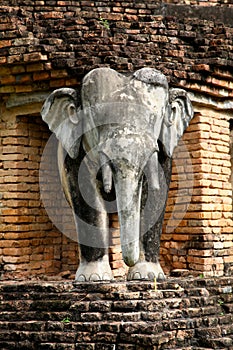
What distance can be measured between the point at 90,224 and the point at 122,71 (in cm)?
172

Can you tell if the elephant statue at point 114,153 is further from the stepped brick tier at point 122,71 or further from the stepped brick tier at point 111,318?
the stepped brick tier at point 122,71

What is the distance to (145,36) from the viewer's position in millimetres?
7891

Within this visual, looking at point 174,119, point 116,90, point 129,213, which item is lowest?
point 129,213

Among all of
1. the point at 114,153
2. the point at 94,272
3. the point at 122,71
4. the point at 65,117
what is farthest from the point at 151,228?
the point at 122,71

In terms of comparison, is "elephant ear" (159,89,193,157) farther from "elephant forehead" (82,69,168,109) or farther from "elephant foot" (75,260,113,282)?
"elephant foot" (75,260,113,282)

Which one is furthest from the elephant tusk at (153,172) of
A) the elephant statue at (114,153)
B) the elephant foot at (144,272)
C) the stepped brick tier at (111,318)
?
the stepped brick tier at (111,318)

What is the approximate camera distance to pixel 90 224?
6652 mm

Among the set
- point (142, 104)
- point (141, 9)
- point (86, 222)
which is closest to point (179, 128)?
point (142, 104)

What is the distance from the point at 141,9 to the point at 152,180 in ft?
8.70

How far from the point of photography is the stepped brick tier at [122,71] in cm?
758

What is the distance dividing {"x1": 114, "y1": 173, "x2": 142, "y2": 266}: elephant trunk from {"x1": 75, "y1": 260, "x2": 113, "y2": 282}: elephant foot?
53 cm

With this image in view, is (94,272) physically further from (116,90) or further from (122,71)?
(122,71)

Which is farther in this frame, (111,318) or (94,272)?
(94,272)

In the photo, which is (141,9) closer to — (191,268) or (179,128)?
(179,128)
